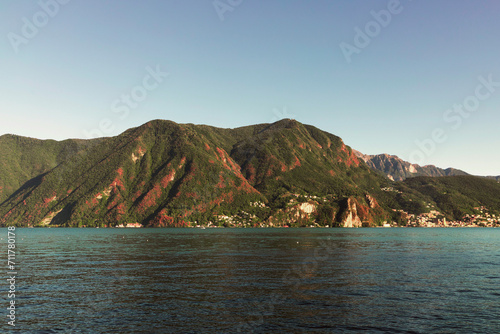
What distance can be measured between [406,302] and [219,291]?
23657 mm

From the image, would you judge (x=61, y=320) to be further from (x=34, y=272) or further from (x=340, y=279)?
(x=340, y=279)

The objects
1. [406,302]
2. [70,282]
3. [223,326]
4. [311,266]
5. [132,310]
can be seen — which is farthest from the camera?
[311,266]

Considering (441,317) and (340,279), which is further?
(340,279)

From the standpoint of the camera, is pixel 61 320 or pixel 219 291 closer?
pixel 61 320

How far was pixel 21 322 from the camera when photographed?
33375mm

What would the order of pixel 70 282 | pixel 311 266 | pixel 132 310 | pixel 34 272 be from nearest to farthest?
pixel 132 310 < pixel 70 282 < pixel 34 272 < pixel 311 266

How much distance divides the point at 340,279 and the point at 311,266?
14.6m

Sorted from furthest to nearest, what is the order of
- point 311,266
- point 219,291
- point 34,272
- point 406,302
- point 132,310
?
1. point 311,266
2. point 34,272
3. point 219,291
4. point 406,302
5. point 132,310

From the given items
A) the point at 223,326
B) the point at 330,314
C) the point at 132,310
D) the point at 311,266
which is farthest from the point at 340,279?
the point at 132,310

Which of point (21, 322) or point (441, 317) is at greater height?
point (441, 317)

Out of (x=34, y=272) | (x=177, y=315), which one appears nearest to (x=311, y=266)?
(x=177, y=315)

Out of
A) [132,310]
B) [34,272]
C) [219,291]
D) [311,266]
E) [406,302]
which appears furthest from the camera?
[311,266]

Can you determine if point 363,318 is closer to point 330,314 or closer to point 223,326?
point 330,314

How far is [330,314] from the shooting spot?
36.3m
